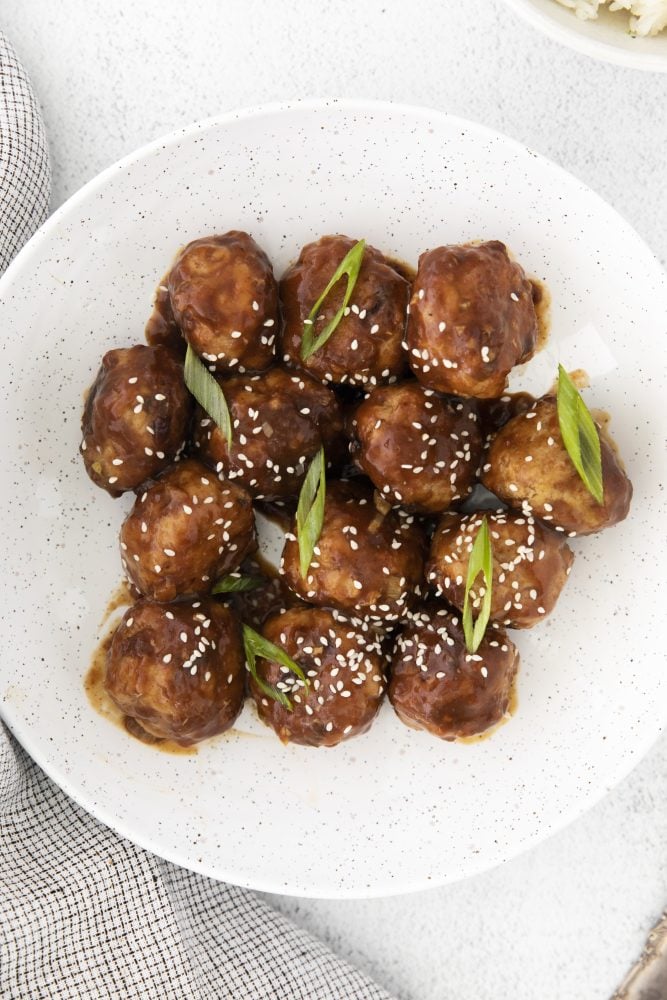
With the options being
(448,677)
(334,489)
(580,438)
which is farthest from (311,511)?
(580,438)

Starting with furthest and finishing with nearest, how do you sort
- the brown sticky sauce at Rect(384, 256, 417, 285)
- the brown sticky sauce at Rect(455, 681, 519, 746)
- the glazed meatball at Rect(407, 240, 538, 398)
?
the brown sticky sauce at Rect(455, 681, 519, 746) → the brown sticky sauce at Rect(384, 256, 417, 285) → the glazed meatball at Rect(407, 240, 538, 398)

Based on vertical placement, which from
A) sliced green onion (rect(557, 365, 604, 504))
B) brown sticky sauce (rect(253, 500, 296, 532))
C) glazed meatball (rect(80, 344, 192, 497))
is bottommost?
brown sticky sauce (rect(253, 500, 296, 532))

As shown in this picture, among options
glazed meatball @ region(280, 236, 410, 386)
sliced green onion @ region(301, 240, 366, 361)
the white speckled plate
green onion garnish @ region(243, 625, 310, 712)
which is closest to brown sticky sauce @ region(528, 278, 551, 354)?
the white speckled plate

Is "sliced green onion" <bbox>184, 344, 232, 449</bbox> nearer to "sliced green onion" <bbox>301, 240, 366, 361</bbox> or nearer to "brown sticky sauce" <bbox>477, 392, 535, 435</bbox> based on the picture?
"sliced green onion" <bbox>301, 240, 366, 361</bbox>

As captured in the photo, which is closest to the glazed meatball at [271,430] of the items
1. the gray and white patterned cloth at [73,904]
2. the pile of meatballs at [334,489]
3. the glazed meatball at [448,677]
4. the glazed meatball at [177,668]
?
the pile of meatballs at [334,489]

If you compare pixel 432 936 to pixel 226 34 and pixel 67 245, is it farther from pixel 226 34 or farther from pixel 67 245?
pixel 226 34

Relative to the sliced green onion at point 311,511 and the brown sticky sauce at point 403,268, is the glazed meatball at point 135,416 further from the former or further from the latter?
the brown sticky sauce at point 403,268
